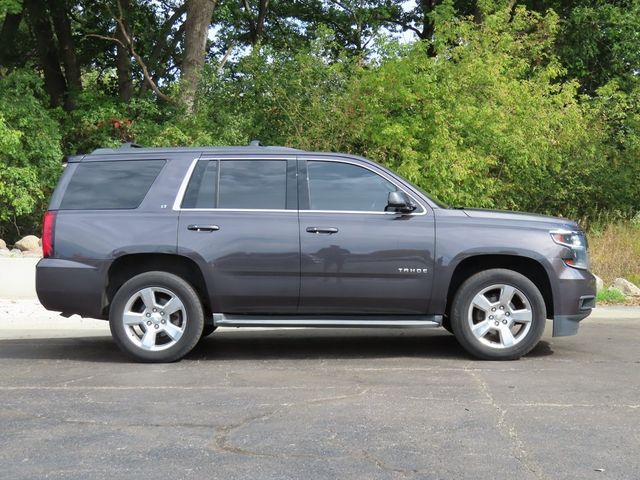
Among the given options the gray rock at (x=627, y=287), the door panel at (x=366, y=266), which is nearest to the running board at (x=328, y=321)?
the door panel at (x=366, y=266)

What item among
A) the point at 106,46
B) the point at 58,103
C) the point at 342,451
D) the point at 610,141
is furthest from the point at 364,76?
the point at 106,46

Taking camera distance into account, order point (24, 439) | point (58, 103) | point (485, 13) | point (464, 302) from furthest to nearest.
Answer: point (58, 103)
point (485, 13)
point (464, 302)
point (24, 439)

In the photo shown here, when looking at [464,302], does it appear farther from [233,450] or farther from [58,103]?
[58,103]

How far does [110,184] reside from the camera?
8.10 metres

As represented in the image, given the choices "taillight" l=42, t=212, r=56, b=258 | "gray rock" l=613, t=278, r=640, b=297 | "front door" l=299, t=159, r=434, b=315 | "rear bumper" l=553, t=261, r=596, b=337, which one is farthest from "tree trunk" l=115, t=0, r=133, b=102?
"rear bumper" l=553, t=261, r=596, b=337

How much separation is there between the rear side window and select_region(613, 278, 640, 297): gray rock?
26.1ft

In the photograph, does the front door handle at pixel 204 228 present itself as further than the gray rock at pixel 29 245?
No

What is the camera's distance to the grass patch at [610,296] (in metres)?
12.4

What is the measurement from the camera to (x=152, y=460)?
4.83 metres

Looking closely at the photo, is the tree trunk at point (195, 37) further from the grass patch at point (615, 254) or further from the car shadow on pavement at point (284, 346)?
the car shadow on pavement at point (284, 346)

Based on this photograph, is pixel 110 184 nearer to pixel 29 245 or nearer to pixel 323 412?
pixel 323 412

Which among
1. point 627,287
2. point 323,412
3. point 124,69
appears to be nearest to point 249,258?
point 323,412

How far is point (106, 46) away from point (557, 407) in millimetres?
27548

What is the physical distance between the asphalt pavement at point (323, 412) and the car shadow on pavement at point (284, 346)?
3 cm
